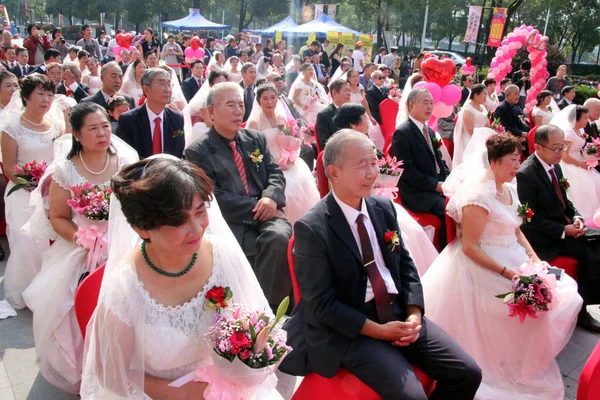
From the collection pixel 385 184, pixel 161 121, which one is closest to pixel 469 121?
pixel 385 184

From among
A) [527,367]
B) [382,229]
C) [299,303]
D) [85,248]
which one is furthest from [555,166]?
[85,248]

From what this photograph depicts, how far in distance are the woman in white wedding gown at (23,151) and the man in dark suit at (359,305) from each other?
8.61 ft

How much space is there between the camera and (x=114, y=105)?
5738 millimetres

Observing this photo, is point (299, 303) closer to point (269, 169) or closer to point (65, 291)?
point (65, 291)

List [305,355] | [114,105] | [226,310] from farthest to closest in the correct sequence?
[114,105] → [305,355] → [226,310]

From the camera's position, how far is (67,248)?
336 centimetres

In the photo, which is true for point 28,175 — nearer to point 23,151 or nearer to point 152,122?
point 23,151

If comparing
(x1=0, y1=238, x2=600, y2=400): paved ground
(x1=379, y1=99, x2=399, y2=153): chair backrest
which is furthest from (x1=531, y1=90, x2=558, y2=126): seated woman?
(x1=0, y1=238, x2=600, y2=400): paved ground

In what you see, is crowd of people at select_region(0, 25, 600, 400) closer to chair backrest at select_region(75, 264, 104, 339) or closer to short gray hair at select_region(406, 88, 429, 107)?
short gray hair at select_region(406, 88, 429, 107)

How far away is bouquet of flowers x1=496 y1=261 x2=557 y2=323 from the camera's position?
9.96 feet

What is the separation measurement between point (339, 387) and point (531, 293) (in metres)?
1.38

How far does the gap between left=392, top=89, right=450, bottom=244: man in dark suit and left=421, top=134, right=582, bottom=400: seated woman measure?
1263mm

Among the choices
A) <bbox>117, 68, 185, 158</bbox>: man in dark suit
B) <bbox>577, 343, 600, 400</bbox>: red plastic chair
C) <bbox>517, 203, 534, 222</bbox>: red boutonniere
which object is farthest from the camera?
<bbox>117, 68, 185, 158</bbox>: man in dark suit

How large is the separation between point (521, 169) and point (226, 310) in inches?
123
